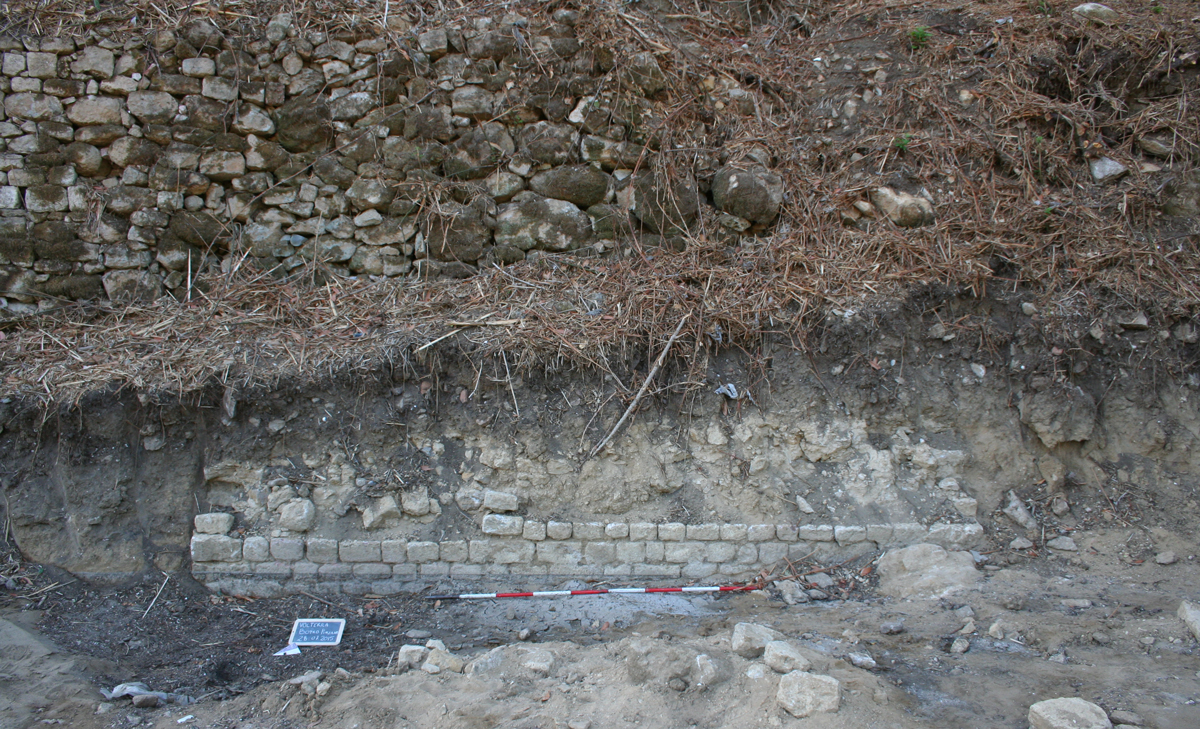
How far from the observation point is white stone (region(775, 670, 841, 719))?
2.78 metres

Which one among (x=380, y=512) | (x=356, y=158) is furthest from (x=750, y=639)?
(x=356, y=158)

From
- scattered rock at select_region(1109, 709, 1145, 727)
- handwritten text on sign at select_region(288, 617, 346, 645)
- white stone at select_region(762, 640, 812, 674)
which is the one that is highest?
scattered rock at select_region(1109, 709, 1145, 727)

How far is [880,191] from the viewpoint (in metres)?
5.23

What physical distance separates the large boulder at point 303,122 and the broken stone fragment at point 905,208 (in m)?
4.61

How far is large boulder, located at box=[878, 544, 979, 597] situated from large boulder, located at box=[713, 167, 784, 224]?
108 inches

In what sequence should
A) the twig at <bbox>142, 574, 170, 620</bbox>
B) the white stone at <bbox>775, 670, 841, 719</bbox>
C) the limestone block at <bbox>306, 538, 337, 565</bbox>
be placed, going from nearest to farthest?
the white stone at <bbox>775, 670, 841, 719</bbox> < the twig at <bbox>142, 574, 170, 620</bbox> < the limestone block at <bbox>306, 538, 337, 565</bbox>

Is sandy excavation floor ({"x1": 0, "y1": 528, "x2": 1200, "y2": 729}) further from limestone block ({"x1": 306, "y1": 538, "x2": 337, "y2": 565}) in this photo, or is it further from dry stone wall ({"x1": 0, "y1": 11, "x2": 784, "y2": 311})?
dry stone wall ({"x1": 0, "y1": 11, "x2": 784, "y2": 311})

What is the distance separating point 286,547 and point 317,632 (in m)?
0.69

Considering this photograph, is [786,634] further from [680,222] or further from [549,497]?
[680,222]

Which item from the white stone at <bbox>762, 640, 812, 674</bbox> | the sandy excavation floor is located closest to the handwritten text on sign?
the sandy excavation floor

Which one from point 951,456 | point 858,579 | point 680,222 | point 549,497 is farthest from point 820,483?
point 680,222

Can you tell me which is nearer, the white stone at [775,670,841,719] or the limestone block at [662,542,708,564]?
the white stone at [775,670,841,719]

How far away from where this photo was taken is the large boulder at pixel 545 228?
17.2 ft

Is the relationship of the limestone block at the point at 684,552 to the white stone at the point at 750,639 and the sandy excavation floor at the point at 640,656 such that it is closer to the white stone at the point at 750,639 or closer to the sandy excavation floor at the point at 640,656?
the sandy excavation floor at the point at 640,656
